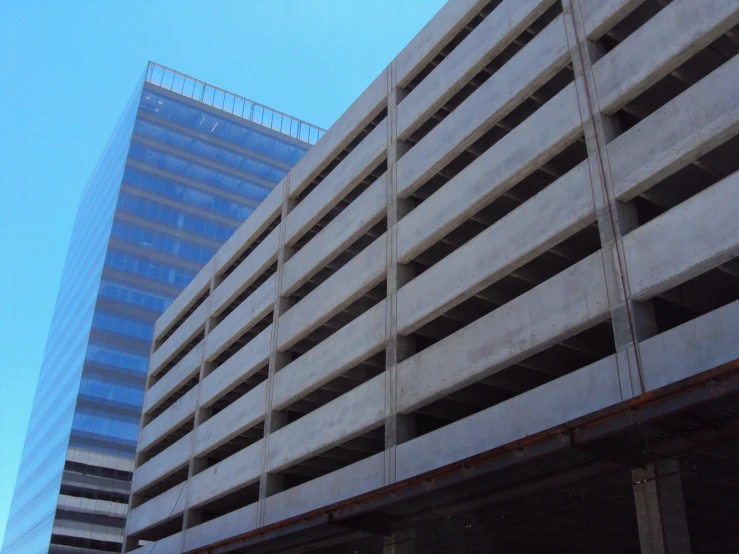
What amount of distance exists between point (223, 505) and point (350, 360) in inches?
569

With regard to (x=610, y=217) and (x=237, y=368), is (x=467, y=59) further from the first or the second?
(x=237, y=368)

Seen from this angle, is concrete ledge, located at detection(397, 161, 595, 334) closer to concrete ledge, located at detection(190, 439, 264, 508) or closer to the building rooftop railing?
concrete ledge, located at detection(190, 439, 264, 508)

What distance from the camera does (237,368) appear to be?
37188 millimetres

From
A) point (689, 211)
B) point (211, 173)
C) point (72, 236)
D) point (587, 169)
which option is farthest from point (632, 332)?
point (72, 236)

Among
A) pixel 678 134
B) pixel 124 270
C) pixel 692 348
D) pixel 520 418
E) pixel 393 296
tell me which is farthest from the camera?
pixel 124 270

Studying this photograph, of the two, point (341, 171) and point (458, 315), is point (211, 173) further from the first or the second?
point (458, 315)

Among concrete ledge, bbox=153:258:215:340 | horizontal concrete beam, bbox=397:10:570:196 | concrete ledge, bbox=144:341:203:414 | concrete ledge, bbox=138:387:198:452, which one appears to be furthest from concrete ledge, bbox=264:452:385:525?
concrete ledge, bbox=153:258:215:340

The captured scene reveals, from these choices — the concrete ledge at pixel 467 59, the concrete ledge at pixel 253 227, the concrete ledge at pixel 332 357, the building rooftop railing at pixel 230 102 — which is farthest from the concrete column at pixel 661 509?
the building rooftop railing at pixel 230 102

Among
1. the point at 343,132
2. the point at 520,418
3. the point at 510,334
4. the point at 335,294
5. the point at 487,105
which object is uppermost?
the point at 343,132

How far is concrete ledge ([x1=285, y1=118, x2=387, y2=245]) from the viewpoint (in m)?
31.5

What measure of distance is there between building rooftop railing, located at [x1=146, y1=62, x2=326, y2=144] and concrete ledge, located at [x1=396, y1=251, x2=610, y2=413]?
7336 centimetres

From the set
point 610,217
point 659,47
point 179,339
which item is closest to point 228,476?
point 179,339

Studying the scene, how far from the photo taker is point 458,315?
85.9 feet

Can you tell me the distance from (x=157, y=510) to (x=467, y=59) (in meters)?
27.1
